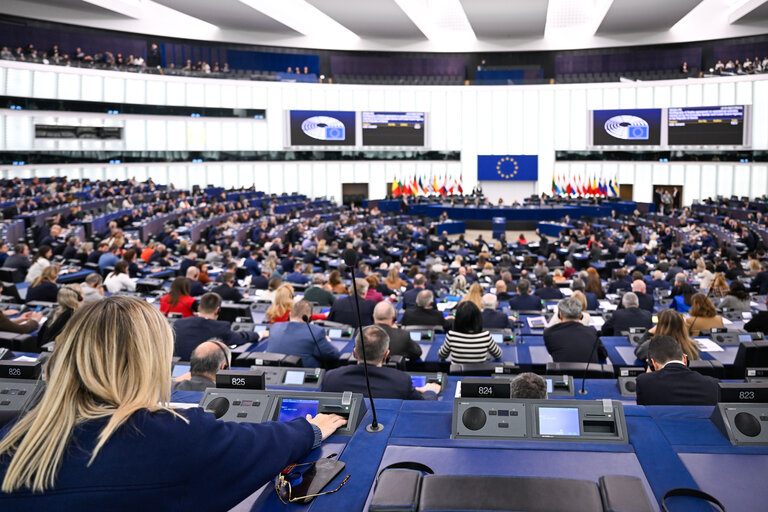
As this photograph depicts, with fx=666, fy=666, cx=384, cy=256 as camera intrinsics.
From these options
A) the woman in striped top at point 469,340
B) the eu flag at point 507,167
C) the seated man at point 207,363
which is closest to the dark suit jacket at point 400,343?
the woman in striped top at point 469,340

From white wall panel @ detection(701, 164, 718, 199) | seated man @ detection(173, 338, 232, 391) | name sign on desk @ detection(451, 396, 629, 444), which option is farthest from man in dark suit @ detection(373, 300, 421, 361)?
white wall panel @ detection(701, 164, 718, 199)

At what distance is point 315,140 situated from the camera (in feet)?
109

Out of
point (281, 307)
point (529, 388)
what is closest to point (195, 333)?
point (281, 307)

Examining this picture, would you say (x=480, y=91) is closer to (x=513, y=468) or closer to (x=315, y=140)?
(x=315, y=140)

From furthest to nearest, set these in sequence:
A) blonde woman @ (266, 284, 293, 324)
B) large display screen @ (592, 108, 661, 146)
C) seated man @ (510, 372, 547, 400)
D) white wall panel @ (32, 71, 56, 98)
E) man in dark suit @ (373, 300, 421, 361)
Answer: large display screen @ (592, 108, 661, 146)
white wall panel @ (32, 71, 56, 98)
blonde woman @ (266, 284, 293, 324)
man in dark suit @ (373, 300, 421, 361)
seated man @ (510, 372, 547, 400)

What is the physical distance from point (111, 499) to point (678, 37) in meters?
35.1

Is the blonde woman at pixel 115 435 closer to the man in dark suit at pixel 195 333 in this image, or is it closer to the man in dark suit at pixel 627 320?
the man in dark suit at pixel 195 333

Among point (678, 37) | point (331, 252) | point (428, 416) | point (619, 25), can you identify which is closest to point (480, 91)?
point (619, 25)

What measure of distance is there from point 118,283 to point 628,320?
7.18 meters

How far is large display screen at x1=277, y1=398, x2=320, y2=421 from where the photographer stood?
9.47 feet

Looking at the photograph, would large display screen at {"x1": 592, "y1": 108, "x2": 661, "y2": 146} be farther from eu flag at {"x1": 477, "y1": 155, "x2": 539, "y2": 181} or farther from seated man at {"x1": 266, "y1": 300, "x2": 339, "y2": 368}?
seated man at {"x1": 266, "y1": 300, "x2": 339, "y2": 368}

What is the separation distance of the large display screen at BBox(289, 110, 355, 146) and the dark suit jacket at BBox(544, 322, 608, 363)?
1114 inches

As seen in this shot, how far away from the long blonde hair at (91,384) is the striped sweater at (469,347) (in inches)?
161

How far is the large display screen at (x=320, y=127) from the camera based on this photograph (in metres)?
32.9
